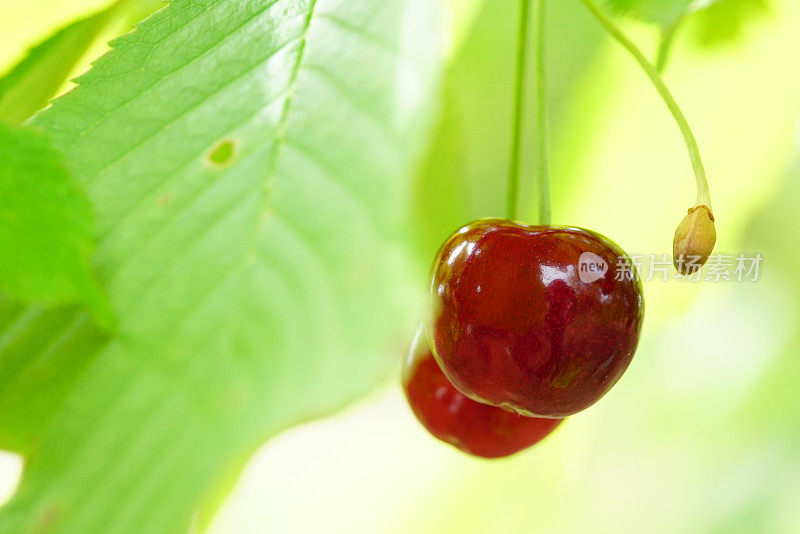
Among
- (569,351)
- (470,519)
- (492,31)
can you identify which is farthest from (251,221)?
(470,519)

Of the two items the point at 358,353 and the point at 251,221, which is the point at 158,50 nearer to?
the point at 251,221

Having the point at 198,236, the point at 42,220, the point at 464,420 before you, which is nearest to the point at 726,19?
the point at 464,420

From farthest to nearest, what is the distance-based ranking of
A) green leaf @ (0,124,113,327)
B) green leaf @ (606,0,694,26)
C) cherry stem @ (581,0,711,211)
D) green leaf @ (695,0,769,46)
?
green leaf @ (695,0,769,46), green leaf @ (606,0,694,26), cherry stem @ (581,0,711,211), green leaf @ (0,124,113,327)

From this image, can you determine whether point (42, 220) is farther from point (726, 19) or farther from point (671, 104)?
point (726, 19)

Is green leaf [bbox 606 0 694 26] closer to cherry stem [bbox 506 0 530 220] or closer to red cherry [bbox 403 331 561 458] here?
cherry stem [bbox 506 0 530 220]

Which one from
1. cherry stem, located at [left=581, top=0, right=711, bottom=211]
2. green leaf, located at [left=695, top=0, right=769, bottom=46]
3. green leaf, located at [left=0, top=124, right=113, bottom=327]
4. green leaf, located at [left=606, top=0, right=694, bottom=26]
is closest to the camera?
green leaf, located at [left=0, top=124, right=113, bottom=327]

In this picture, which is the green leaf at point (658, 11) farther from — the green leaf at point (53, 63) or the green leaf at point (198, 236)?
the green leaf at point (53, 63)

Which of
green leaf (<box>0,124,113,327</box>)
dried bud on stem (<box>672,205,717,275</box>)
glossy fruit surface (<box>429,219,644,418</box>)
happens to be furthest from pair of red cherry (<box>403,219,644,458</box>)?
green leaf (<box>0,124,113,327</box>)

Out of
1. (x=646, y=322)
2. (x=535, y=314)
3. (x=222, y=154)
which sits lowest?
(x=646, y=322)
